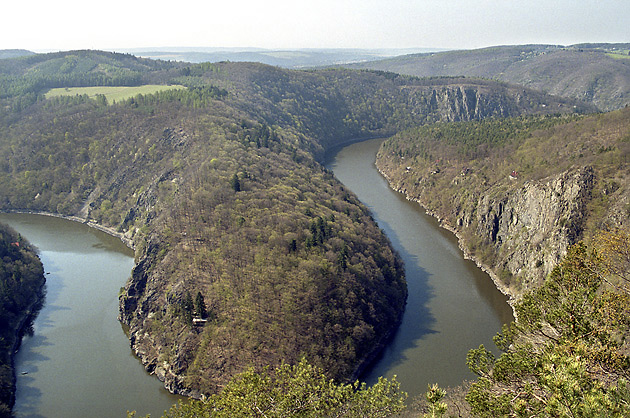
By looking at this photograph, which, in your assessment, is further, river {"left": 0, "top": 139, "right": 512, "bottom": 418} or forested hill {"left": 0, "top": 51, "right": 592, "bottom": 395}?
forested hill {"left": 0, "top": 51, "right": 592, "bottom": 395}

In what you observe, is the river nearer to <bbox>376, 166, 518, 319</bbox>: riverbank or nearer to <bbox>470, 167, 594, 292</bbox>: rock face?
<bbox>376, 166, 518, 319</bbox>: riverbank

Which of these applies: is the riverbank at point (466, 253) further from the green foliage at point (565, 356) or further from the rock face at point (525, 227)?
the green foliage at point (565, 356)

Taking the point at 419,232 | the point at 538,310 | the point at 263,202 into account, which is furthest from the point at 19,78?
the point at 538,310

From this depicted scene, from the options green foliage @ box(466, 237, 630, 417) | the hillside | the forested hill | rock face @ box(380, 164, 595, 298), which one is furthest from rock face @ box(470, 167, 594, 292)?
green foliage @ box(466, 237, 630, 417)

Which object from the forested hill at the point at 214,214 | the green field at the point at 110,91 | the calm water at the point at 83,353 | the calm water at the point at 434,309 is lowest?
the calm water at the point at 83,353

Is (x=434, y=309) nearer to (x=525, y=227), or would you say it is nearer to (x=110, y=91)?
(x=525, y=227)

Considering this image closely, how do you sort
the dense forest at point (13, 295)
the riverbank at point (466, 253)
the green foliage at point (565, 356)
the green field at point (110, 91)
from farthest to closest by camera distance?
the green field at point (110, 91) → the riverbank at point (466, 253) → the dense forest at point (13, 295) → the green foliage at point (565, 356)

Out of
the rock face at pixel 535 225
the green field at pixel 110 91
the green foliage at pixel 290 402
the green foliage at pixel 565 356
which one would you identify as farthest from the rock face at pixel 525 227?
the green field at pixel 110 91
